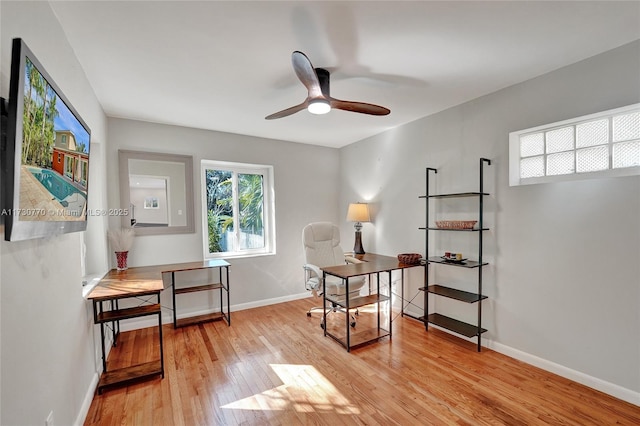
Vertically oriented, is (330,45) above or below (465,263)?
above

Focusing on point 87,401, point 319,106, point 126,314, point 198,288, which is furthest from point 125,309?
point 319,106

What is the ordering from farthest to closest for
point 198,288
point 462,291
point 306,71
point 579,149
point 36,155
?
point 198,288
point 462,291
point 579,149
point 306,71
point 36,155

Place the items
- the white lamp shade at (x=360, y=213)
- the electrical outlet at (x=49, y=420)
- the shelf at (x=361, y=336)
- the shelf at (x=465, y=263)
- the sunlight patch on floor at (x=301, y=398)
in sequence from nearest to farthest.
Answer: the electrical outlet at (x=49, y=420) < the sunlight patch on floor at (x=301, y=398) < the shelf at (x=465, y=263) < the shelf at (x=361, y=336) < the white lamp shade at (x=360, y=213)

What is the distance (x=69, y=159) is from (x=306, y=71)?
1429mm

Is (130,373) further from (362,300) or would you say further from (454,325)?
(454,325)

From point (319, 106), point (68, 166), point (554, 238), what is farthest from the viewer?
point (554, 238)

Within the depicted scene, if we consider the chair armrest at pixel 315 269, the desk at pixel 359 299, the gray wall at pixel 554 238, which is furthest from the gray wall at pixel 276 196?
the gray wall at pixel 554 238

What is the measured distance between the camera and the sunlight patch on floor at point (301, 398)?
2021 millimetres

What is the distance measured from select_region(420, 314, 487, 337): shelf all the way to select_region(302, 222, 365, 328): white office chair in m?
0.87

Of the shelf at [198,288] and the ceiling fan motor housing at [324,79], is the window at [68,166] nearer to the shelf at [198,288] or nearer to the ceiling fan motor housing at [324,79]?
the ceiling fan motor housing at [324,79]

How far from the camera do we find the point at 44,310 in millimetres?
1396

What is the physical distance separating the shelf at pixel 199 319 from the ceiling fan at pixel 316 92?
261 centimetres

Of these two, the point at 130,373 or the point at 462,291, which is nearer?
the point at 130,373

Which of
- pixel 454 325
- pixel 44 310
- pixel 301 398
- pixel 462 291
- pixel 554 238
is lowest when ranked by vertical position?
pixel 301 398
